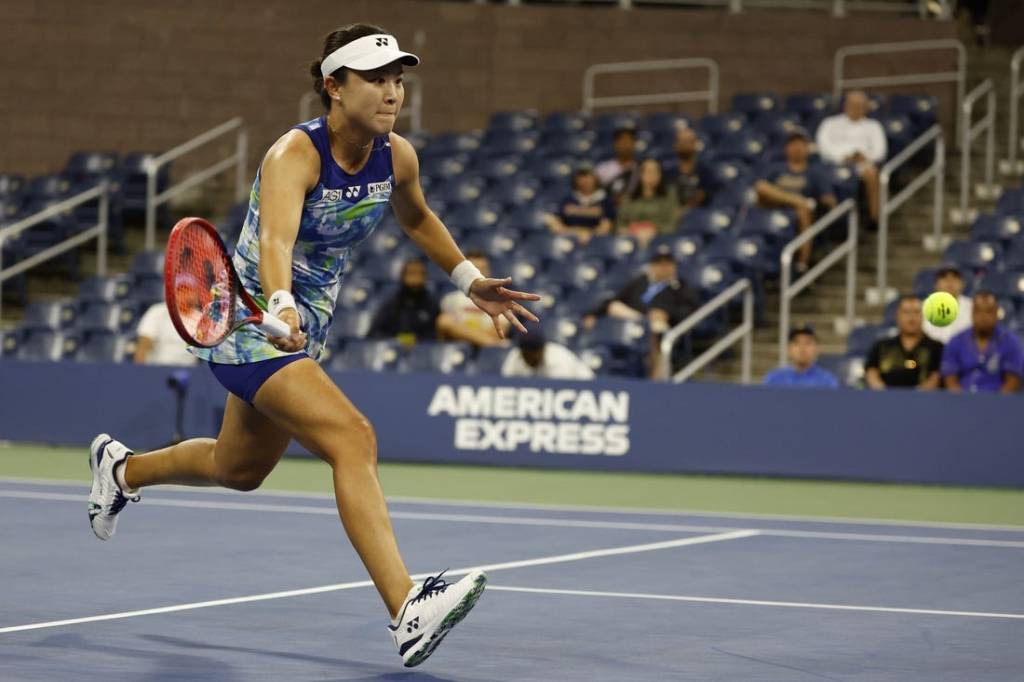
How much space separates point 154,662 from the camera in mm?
5938

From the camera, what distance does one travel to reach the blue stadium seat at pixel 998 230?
16603mm

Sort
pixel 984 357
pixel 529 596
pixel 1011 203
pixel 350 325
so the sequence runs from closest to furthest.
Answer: pixel 529 596 → pixel 984 357 → pixel 350 325 → pixel 1011 203

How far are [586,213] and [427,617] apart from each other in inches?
498

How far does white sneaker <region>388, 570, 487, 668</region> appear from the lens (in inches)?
220

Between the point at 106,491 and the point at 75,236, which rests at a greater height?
the point at 75,236

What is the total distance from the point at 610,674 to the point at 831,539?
4.70 m

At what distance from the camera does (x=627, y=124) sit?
63.2ft

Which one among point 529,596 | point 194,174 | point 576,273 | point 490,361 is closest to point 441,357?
point 490,361

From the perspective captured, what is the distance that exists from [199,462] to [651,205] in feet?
39.4

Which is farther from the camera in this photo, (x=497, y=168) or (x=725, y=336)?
(x=497, y=168)

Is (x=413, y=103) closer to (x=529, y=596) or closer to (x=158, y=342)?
(x=158, y=342)

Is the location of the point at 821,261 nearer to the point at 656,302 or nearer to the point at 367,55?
the point at 656,302

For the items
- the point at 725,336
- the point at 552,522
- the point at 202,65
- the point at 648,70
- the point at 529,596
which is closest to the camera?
the point at 529,596

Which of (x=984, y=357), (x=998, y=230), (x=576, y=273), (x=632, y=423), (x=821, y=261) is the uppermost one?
(x=998, y=230)
